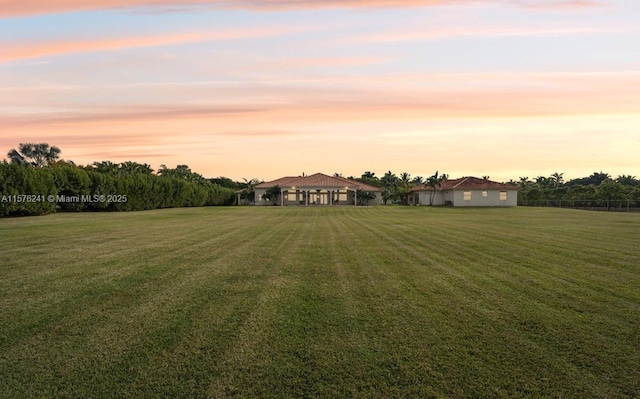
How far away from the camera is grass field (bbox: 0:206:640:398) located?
13.0 feet

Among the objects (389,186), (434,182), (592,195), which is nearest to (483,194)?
(434,182)

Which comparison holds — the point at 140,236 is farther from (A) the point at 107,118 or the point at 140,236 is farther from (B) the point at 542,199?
(B) the point at 542,199

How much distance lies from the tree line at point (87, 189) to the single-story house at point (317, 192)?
1030 cm

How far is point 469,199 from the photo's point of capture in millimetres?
56781

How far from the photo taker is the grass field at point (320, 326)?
3.96 m

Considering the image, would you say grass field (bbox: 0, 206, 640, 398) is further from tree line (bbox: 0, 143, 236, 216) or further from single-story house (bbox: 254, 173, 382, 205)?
single-story house (bbox: 254, 173, 382, 205)

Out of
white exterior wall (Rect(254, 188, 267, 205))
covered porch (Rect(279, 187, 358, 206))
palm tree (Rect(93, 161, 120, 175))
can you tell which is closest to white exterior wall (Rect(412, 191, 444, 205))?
covered porch (Rect(279, 187, 358, 206))

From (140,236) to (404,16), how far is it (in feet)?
43.6

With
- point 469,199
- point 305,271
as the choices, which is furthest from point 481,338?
point 469,199

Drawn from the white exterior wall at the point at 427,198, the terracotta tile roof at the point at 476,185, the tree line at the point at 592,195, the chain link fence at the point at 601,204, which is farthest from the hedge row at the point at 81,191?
the tree line at the point at 592,195

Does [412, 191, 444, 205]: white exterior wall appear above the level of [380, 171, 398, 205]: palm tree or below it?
below

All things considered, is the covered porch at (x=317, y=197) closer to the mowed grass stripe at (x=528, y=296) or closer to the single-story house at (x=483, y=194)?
the single-story house at (x=483, y=194)

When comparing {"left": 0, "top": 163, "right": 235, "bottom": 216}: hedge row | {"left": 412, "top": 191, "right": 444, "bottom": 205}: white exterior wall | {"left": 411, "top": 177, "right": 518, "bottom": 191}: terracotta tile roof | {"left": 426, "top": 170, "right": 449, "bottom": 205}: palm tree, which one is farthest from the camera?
{"left": 412, "top": 191, "right": 444, "bottom": 205}: white exterior wall

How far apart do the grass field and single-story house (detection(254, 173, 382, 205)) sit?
165 feet
